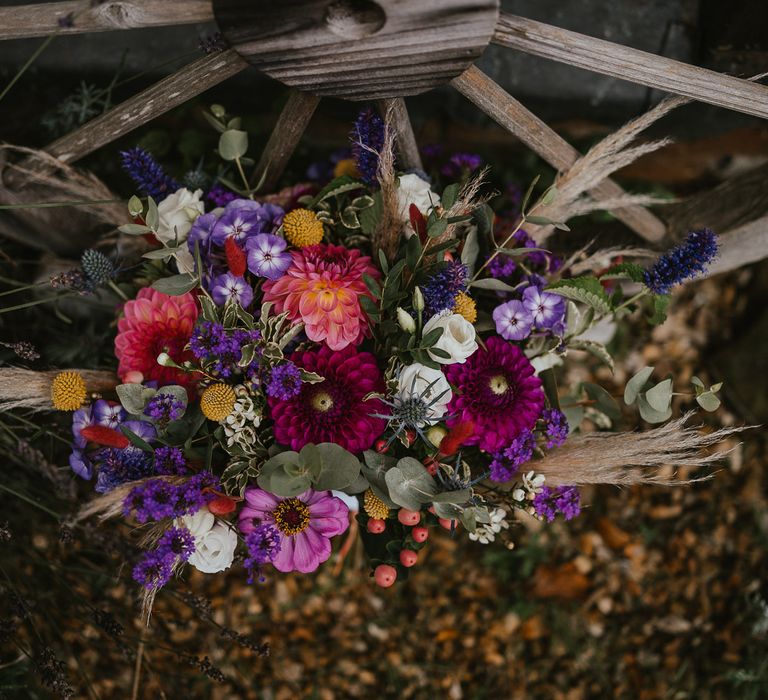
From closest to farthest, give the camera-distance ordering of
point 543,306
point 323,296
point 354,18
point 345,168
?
point 354,18 → point 323,296 → point 543,306 → point 345,168

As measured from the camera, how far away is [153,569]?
3.14ft

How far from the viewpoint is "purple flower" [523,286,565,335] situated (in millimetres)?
1129

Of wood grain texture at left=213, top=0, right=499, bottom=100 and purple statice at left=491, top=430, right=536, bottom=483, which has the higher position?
wood grain texture at left=213, top=0, right=499, bottom=100

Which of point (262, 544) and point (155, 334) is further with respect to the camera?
point (155, 334)

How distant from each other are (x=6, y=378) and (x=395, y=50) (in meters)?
0.81

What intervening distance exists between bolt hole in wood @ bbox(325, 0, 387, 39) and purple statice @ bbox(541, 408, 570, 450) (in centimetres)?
69

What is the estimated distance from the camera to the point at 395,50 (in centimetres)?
96

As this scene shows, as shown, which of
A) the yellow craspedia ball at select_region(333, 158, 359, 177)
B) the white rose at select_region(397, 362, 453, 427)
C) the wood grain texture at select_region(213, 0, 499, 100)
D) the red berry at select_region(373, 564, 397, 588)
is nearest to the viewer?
the wood grain texture at select_region(213, 0, 499, 100)

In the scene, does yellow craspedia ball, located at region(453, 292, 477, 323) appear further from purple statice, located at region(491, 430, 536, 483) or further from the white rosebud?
purple statice, located at region(491, 430, 536, 483)

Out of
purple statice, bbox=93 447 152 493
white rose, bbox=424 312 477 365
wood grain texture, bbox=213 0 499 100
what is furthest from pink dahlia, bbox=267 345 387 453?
wood grain texture, bbox=213 0 499 100

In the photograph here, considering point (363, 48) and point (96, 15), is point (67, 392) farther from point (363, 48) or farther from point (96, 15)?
point (363, 48)

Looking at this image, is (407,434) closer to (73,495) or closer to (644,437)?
(644,437)

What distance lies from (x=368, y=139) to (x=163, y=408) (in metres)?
0.58

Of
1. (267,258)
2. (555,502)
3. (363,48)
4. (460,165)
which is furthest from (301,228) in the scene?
(555,502)
